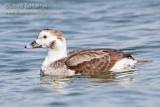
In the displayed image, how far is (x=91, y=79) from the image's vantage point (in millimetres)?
10242

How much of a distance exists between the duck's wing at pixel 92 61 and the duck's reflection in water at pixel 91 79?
0.17 meters

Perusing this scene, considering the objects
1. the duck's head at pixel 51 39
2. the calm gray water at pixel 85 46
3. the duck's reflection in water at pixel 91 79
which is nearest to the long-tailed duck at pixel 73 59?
the duck's head at pixel 51 39

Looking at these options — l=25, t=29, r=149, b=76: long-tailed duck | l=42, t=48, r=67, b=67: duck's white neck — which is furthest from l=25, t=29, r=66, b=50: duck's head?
l=42, t=48, r=67, b=67: duck's white neck

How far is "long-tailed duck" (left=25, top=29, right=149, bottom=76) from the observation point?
1066cm

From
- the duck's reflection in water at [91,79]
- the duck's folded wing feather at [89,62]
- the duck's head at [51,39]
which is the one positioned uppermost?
the duck's head at [51,39]

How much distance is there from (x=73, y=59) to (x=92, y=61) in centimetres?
49

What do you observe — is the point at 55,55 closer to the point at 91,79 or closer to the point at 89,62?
the point at 89,62

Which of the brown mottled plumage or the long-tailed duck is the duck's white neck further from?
the brown mottled plumage

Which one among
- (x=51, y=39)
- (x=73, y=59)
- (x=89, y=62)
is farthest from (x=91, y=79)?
(x=51, y=39)

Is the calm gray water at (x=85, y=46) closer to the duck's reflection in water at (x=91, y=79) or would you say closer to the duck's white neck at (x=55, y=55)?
the duck's reflection in water at (x=91, y=79)

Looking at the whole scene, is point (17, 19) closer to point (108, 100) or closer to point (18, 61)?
point (18, 61)

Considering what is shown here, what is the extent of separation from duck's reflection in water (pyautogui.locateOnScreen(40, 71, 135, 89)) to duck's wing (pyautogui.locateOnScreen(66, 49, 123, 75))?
170 millimetres

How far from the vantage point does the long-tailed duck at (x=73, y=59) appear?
10664mm

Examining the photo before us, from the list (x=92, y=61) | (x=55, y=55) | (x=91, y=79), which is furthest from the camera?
(x=55, y=55)
